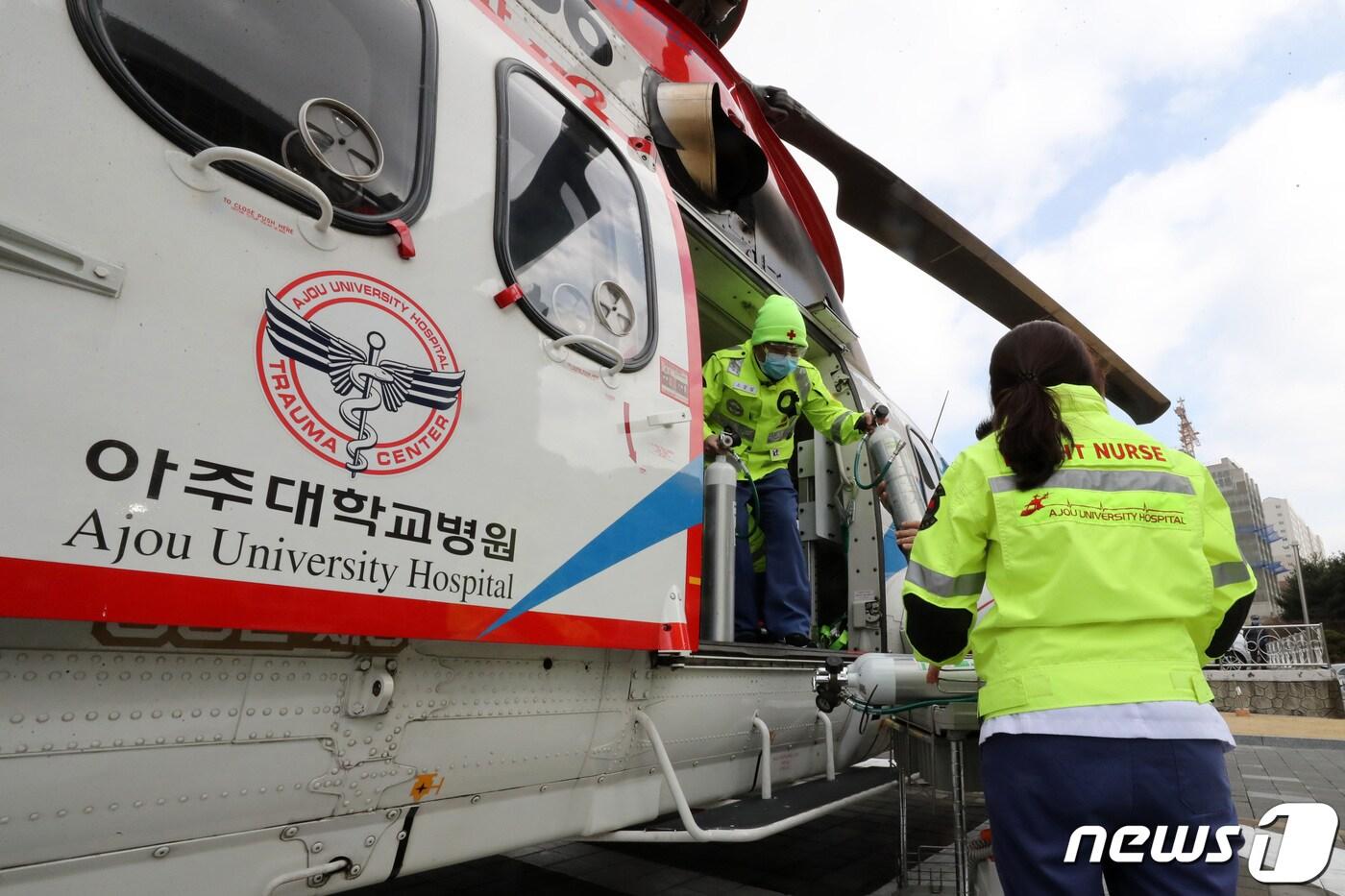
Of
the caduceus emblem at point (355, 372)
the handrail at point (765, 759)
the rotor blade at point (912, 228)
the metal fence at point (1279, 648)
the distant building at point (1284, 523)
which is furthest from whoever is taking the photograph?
the distant building at point (1284, 523)

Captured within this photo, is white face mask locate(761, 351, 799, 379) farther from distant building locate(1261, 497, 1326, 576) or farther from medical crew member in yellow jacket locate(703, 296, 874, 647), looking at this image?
distant building locate(1261, 497, 1326, 576)

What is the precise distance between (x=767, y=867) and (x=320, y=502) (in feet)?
10.5

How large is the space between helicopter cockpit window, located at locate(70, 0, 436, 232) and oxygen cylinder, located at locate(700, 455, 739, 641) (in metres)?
1.69

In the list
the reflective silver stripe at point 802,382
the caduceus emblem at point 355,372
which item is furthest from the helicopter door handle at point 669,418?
the reflective silver stripe at point 802,382

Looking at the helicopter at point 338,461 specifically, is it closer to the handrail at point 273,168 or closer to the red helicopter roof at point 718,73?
the handrail at point 273,168

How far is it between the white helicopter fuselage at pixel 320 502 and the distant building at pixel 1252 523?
47530 millimetres

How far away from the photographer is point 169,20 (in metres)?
1.33

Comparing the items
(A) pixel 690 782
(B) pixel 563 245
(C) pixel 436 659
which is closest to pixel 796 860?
(A) pixel 690 782

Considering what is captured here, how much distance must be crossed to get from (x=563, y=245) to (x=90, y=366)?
1244 millimetres

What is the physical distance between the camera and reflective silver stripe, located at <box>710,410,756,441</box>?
379cm

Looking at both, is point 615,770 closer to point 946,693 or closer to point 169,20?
point 946,693

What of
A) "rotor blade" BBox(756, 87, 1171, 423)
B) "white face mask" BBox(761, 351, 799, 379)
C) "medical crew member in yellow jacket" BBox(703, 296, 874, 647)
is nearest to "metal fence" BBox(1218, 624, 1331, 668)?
"rotor blade" BBox(756, 87, 1171, 423)

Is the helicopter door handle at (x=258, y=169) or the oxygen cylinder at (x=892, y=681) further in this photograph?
the oxygen cylinder at (x=892, y=681)

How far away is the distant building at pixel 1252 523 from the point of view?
4089 cm
